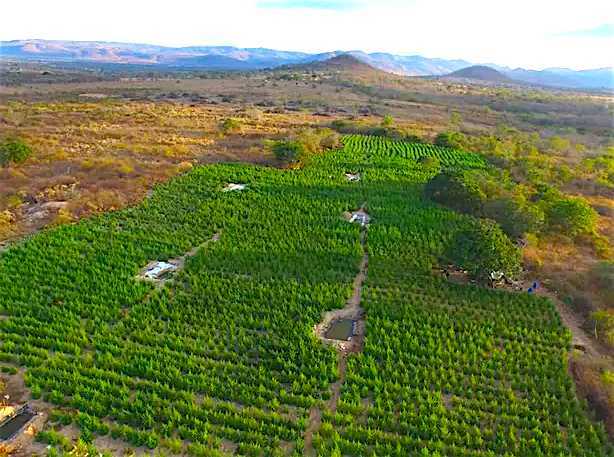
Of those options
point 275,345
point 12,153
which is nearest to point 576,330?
point 275,345

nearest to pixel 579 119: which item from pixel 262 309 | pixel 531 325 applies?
pixel 531 325

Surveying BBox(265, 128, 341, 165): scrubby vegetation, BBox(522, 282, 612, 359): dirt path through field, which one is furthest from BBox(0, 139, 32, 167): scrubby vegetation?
BBox(522, 282, 612, 359): dirt path through field

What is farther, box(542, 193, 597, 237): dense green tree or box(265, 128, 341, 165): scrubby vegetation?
box(265, 128, 341, 165): scrubby vegetation

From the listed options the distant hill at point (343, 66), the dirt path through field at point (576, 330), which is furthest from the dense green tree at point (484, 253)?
the distant hill at point (343, 66)

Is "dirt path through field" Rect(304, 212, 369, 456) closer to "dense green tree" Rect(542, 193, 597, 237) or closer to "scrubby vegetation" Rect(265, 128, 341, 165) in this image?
"dense green tree" Rect(542, 193, 597, 237)

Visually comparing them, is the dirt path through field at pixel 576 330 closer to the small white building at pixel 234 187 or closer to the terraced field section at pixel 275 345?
the terraced field section at pixel 275 345

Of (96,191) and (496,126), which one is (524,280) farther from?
(496,126)
